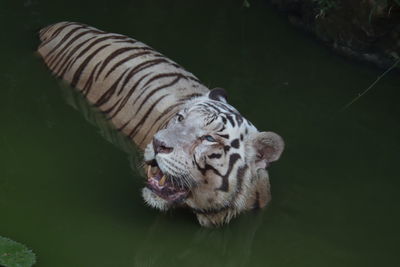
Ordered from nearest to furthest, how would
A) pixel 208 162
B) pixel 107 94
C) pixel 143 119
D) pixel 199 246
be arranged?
1. pixel 208 162
2. pixel 199 246
3. pixel 143 119
4. pixel 107 94

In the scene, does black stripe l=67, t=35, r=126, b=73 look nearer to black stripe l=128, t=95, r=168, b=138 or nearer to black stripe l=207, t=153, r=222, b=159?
black stripe l=128, t=95, r=168, b=138

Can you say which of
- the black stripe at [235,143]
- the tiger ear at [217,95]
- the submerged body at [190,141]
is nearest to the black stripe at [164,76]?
the submerged body at [190,141]

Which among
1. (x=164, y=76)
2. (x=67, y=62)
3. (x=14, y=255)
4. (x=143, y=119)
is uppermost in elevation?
(x=164, y=76)

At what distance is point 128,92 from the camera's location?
4789 mm

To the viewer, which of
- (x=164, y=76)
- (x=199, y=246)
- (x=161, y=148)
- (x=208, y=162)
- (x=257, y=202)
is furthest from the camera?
(x=164, y=76)

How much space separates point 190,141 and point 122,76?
4.88 feet

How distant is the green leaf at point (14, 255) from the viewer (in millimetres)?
3213

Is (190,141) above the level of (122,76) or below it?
above

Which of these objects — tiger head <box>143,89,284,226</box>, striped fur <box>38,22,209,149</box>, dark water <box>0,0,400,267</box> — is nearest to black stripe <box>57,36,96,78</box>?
striped fur <box>38,22,209,149</box>

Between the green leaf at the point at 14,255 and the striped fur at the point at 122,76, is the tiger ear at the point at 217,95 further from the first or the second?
the green leaf at the point at 14,255

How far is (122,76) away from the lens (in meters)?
4.89

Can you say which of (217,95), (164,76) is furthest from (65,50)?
(217,95)

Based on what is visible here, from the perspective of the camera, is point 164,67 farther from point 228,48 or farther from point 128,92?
point 228,48

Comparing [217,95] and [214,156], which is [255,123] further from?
[214,156]
